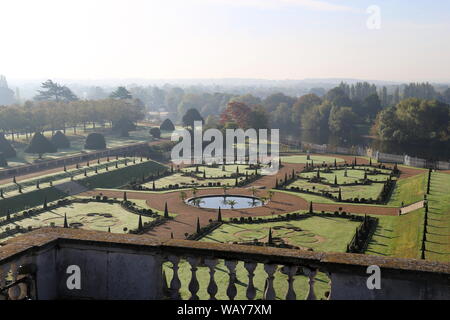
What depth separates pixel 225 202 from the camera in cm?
5709

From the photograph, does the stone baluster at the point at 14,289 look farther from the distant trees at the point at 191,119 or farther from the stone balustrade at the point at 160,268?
the distant trees at the point at 191,119

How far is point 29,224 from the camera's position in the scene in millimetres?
46844

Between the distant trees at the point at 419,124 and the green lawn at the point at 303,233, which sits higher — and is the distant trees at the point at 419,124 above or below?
A: above

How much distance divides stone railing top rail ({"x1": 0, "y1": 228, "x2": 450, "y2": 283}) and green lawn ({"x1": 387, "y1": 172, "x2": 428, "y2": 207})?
47088mm

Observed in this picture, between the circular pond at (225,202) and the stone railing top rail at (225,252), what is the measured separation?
4442 centimetres

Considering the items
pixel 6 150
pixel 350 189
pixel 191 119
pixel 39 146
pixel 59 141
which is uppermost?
pixel 191 119

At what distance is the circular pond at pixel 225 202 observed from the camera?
55.1 meters

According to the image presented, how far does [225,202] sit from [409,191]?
915 inches

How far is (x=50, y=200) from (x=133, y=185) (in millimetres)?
12685

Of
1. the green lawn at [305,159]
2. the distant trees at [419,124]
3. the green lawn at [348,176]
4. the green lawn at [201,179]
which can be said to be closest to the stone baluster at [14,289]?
the green lawn at [201,179]

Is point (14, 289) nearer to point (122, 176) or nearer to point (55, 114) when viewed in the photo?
point (122, 176)

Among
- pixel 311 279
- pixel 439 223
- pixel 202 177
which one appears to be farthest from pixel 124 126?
pixel 311 279
